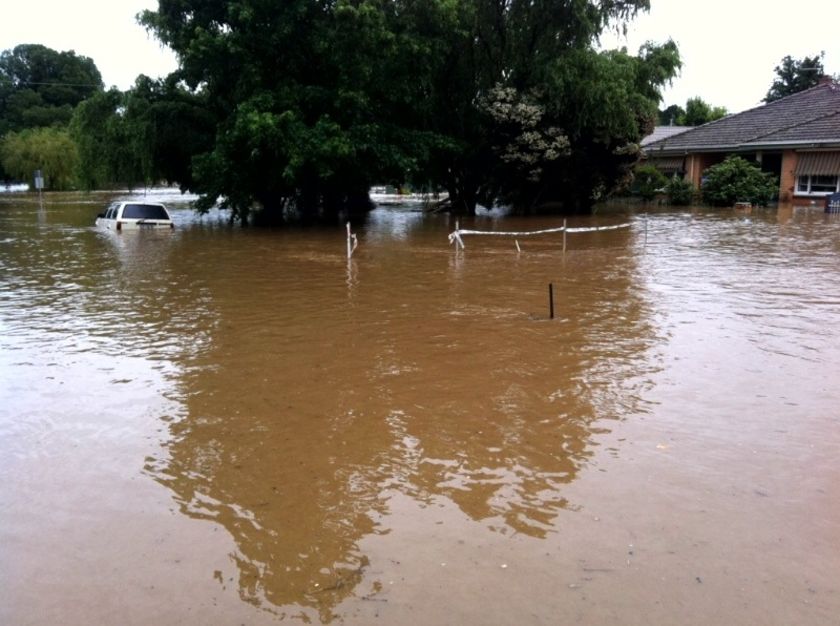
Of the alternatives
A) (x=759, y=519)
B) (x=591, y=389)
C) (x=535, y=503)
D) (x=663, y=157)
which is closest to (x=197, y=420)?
(x=535, y=503)

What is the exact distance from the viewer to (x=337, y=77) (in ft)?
86.4

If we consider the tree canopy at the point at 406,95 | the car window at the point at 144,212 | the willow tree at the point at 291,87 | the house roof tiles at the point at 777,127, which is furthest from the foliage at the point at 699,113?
the car window at the point at 144,212

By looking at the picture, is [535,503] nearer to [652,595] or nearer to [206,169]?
[652,595]

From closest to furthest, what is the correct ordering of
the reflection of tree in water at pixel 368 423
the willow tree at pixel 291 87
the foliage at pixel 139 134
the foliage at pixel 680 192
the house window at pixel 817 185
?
1. the reflection of tree in water at pixel 368 423
2. the willow tree at pixel 291 87
3. the foliage at pixel 139 134
4. the house window at pixel 817 185
5. the foliage at pixel 680 192

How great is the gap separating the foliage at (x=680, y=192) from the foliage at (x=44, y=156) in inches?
2016

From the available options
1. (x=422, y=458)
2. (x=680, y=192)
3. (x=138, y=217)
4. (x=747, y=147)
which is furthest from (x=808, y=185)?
(x=422, y=458)

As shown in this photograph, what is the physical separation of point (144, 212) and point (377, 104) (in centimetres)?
968

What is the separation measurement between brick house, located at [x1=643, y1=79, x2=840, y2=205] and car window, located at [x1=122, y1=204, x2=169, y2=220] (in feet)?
84.8

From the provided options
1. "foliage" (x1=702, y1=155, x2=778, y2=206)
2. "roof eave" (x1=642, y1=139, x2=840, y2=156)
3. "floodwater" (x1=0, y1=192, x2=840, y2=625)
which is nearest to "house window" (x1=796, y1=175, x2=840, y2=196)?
"foliage" (x1=702, y1=155, x2=778, y2=206)

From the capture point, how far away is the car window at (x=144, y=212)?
25.3 meters

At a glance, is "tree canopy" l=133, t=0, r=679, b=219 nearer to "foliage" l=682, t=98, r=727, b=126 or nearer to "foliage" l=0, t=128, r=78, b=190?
"foliage" l=682, t=98, r=727, b=126

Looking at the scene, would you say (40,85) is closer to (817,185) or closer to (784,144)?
(784,144)

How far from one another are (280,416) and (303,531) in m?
2.16

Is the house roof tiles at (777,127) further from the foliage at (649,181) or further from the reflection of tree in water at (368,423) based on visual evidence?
the reflection of tree in water at (368,423)
